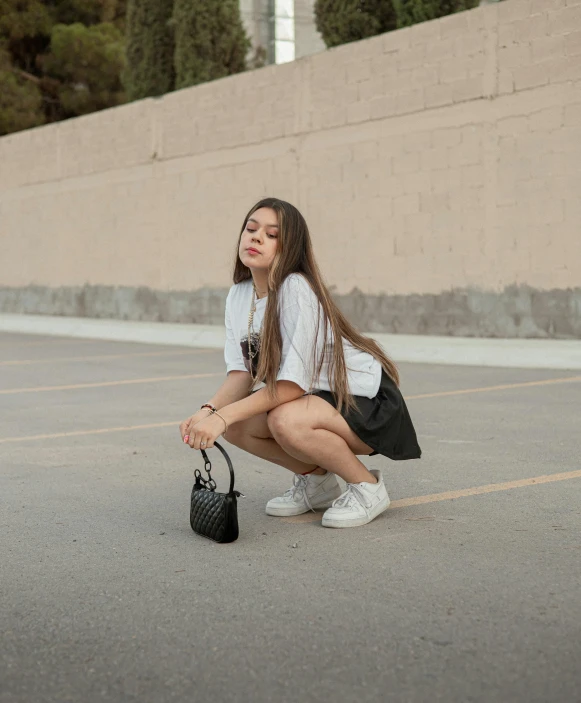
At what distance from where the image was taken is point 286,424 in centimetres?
503

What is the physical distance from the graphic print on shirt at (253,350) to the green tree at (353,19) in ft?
50.7

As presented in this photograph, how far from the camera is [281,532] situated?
5191 mm

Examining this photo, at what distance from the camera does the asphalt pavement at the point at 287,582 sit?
3.31 meters

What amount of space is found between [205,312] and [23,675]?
18009mm

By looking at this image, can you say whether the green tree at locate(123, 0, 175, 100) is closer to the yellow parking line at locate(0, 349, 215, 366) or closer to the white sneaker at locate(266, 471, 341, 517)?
the yellow parking line at locate(0, 349, 215, 366)

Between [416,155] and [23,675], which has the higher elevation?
[416,155]

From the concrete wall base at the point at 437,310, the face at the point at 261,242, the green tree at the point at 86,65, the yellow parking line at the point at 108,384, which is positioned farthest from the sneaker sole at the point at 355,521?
the green tree at the point at 86,65

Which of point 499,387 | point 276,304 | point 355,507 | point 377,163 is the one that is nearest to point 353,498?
point 355,507

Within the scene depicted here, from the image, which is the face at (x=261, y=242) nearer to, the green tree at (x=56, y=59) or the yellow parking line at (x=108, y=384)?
the yellow parking line at (x=108, y=384)

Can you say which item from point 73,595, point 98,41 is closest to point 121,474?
point 73,595

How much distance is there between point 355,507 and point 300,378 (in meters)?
0.67

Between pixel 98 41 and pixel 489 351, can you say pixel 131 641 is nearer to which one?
pixel 489 351

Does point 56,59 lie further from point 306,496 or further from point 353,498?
point 353,498

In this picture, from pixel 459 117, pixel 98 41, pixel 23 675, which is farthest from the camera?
pixel 98 41
